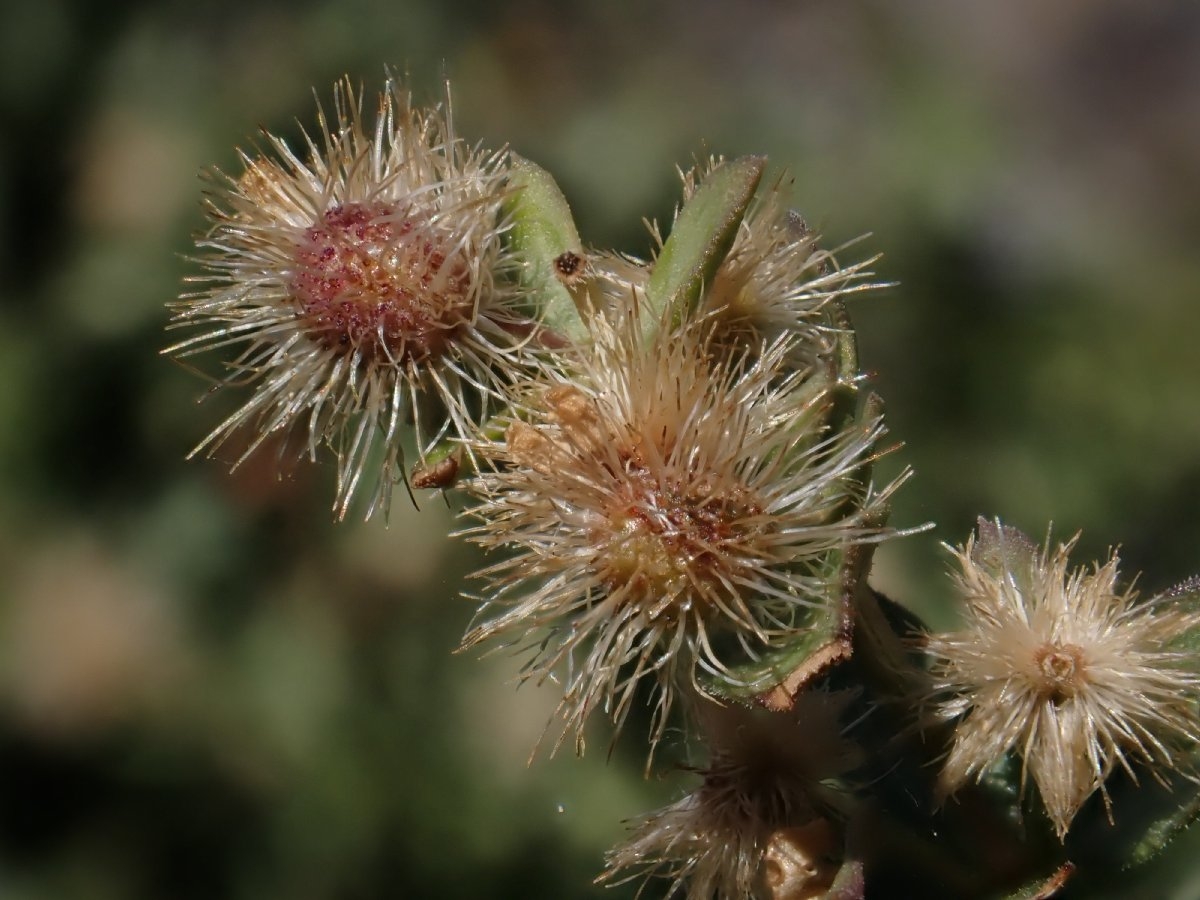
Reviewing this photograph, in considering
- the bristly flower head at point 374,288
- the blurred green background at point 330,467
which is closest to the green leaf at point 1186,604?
the bristly flower head at point 374,288

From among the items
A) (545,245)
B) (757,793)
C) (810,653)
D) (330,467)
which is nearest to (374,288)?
(545,245)

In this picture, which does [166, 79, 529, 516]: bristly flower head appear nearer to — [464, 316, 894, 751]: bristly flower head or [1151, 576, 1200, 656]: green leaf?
[464, 316, 894, 751]: bristly flower head

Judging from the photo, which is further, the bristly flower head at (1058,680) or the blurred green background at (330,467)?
the blurred green background at (330,467)

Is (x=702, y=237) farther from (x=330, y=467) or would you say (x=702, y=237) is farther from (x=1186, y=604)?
(x=330, y=467)

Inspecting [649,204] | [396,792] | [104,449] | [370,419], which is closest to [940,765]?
[370,419]

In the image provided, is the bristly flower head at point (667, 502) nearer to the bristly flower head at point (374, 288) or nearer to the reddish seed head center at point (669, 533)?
the reddish seed head center at point (669, 533)

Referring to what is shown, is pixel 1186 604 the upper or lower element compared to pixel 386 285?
lower

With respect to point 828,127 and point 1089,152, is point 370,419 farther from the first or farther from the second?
point 1089,152
